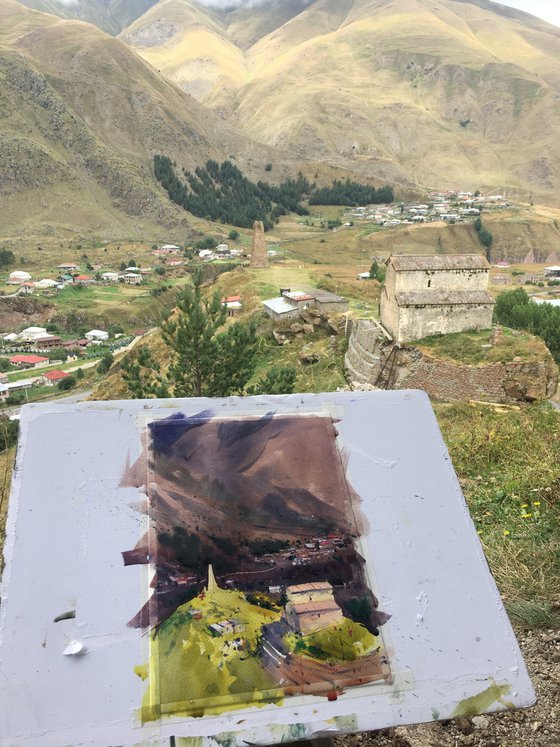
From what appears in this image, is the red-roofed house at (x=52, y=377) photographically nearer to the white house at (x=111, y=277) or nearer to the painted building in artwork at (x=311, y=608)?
the white house at (x=111, y=277)

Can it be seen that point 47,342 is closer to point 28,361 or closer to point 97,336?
point 97,336

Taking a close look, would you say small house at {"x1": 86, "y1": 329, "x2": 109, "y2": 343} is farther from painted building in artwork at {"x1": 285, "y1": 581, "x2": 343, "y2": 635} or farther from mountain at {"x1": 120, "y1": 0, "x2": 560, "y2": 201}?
mountain at {"x1": 120, "y1": 0, "x2": 560, "y2": 201}

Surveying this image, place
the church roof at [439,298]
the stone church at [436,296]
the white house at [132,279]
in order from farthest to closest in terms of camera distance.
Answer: the white house at [132,279]
the stone church at [436,296]
the church roof at [439,298]

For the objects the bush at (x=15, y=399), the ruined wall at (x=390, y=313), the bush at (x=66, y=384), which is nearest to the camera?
the ruined wall at (x=390, y=313)

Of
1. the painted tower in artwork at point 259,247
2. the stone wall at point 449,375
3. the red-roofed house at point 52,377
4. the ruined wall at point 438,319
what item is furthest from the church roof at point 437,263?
the red-roofed house at point 52,377

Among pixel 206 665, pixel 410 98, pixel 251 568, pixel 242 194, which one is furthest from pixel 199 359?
pixel 410 98

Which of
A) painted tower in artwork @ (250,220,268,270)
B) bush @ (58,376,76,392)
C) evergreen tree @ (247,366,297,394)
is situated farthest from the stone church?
bush @ (58,376,76,392)
